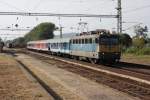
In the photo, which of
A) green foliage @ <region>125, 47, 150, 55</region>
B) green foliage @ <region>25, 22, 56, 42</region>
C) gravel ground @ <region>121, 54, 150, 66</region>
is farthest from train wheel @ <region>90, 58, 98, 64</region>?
green foliage @ <region>25, 22, 56, 42</region>

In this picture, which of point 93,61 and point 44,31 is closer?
point 93,61

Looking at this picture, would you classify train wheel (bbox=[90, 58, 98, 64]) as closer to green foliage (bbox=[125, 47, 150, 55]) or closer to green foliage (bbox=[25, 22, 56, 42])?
green foliage (bbox=[125, 47, 150, 55])

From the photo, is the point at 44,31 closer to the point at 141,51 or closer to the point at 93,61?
the point at 141,51

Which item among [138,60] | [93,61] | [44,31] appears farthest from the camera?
[44,31]

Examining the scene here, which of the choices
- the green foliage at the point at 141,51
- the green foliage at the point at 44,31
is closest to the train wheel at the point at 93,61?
the green foliage at the point at 141,51

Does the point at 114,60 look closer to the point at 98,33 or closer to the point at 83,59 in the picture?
the point at 98,33

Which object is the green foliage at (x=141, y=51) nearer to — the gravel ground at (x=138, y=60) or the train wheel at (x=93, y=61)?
the gravel ground at (x=138, y=60)

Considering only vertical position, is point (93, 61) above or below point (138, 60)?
above

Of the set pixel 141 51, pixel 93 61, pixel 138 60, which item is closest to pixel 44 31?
pixel 141 51

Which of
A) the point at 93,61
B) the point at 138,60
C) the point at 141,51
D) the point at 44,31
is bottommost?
the point at 138,60

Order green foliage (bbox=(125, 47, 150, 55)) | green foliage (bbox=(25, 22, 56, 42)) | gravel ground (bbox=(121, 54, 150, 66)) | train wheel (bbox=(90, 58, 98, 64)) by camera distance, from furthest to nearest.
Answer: green foliage (bbox=(25, 22, 56, 42)) < green foliage (bbox=(125, 47, 150, 55)) < gravel ground (bbox=(121, 54, 150, 66)) < train wheel (bbox=(90, 58, 98, 64))

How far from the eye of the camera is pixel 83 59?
4416cm

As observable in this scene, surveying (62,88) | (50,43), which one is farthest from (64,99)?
(50,43)

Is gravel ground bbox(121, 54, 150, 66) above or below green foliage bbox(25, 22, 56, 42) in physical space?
below
